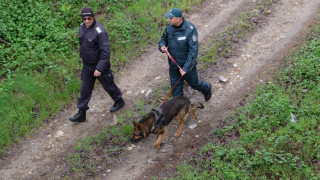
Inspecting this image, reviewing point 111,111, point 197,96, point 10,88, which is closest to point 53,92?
point 10,88

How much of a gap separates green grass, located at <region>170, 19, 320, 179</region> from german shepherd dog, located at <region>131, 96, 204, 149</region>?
747 millimetres

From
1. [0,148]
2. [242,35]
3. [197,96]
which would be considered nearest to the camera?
[0,148]

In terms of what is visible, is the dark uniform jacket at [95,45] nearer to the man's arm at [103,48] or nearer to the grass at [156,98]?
the man's arm at [103,48]

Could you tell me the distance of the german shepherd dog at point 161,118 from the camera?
18.4ft

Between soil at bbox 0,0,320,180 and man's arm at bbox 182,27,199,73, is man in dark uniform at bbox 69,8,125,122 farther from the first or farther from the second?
man's arm at bbox 182,27,199,73

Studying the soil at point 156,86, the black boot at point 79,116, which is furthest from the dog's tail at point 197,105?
the black boot at point 79,116

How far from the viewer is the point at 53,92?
8062 mm

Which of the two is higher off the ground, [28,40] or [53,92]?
[28,40]

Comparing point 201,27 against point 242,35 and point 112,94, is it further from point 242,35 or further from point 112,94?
point 112,94

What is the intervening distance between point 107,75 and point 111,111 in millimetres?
1052

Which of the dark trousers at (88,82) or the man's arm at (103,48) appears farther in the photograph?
the dark trousers at (88,82)

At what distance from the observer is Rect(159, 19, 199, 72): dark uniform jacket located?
5.86 metres

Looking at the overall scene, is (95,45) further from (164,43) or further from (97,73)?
(164,43)

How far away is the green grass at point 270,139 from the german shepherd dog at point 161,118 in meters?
0.75
